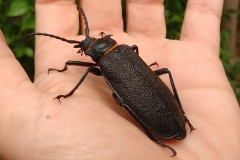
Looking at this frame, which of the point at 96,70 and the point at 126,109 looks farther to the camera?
the point at 96,70

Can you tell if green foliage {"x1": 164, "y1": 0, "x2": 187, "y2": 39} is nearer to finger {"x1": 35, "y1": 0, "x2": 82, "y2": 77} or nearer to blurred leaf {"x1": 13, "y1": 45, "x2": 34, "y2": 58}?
finger {"x1": 35, "y1": 0, "x2": 82, "y2": 77}

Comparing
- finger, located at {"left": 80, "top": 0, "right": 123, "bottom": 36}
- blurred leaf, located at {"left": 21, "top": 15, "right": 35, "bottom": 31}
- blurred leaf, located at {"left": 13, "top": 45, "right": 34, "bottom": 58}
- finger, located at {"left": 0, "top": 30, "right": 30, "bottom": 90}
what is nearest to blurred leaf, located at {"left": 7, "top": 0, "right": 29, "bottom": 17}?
blurred leaf, located at {"left": 21, "top": 15, "right": 35, "bottom": 31}

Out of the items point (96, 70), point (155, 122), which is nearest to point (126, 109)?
point (155, 122)

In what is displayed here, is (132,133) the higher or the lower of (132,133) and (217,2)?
the lower

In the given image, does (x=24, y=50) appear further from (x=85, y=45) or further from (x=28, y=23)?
(x=85, y=45)

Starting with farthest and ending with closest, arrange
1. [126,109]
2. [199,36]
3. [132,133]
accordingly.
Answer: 1. [199,36]
2. [126,109]
3. [132,133]

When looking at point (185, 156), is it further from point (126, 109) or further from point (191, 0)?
point (191, 0)

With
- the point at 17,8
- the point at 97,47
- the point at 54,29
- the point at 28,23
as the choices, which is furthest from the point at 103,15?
the point at 17,8
